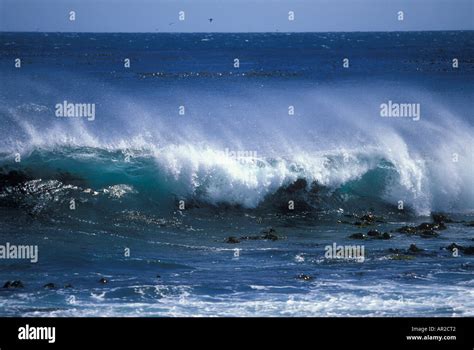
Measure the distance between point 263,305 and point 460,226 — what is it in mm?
5907

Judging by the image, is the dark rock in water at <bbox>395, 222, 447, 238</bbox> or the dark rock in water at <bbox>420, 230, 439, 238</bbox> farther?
the dark rock in water at <bbox>395, 222, 447, 238</bbox>

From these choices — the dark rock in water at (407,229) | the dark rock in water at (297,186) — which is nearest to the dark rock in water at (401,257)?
the dark rock in water at (407,229)

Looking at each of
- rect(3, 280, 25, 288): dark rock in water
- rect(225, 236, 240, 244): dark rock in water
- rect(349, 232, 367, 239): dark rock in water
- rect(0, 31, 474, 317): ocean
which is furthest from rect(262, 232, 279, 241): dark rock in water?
rect(3, 280, 25, 288): dark rock in water

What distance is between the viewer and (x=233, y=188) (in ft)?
70.6

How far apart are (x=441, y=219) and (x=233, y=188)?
4.55 metres

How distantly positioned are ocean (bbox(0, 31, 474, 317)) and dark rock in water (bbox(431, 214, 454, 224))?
9cm

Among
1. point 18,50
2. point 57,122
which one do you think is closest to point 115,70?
point 18,50

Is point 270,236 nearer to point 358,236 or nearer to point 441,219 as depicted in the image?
point 358,236

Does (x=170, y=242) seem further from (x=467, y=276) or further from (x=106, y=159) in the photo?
(x=467, y=276)

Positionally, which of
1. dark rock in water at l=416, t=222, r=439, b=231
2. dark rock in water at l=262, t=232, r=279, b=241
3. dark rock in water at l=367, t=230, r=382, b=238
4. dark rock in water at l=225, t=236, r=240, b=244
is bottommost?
dark rock in water at l=225, t=236, r=240, b=244

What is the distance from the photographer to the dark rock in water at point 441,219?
783 inches

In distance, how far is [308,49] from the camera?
124 ft

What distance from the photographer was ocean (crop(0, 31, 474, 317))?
53.0 ft

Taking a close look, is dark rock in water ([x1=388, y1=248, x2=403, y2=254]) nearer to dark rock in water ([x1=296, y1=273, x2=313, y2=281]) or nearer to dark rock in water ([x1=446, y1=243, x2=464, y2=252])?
dark rock in water ([x1=446, y1=243, x2=464, y2=252])
